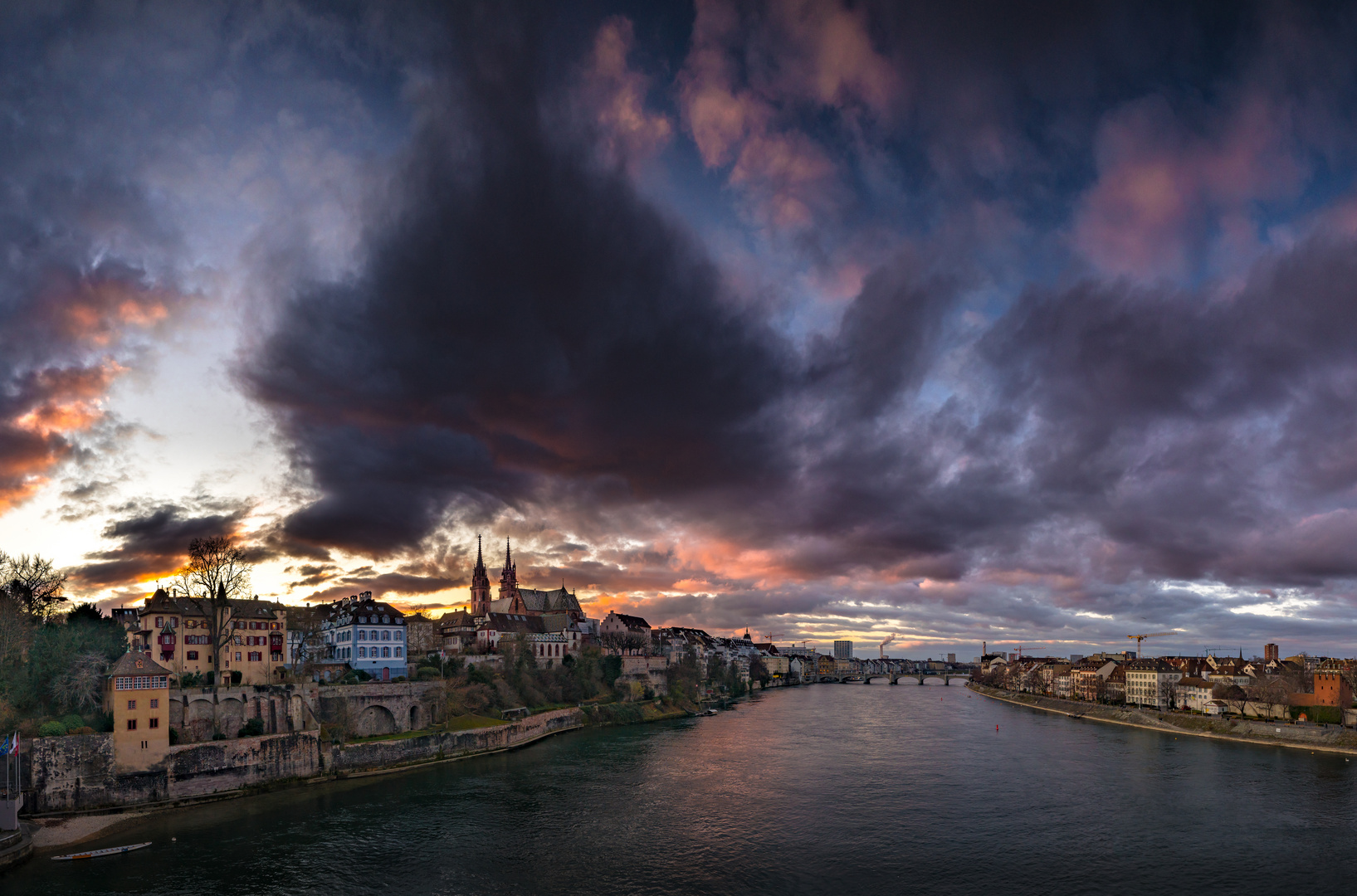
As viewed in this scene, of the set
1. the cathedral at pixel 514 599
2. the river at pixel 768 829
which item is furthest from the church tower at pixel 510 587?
the river at pixel 768 829

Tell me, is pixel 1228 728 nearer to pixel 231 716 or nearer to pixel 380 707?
pixel 380 707

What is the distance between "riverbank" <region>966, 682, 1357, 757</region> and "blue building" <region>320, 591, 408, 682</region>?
104 metres

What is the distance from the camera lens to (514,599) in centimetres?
14500

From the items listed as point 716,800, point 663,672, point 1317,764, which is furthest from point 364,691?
point 1317,764

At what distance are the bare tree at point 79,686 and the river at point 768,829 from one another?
12.2 m

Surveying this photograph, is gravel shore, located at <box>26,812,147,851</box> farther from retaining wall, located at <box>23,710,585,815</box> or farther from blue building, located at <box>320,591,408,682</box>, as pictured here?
blue building, located at <box>320,591,408,682</box>

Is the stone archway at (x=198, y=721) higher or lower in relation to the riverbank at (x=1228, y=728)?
higher

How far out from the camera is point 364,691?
7056 cm

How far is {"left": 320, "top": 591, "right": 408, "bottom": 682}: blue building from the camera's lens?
84625 mm

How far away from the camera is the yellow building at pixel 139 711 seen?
5219cm

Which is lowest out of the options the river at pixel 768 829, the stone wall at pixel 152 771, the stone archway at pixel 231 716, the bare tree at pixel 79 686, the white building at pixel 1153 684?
the white building at pixel 1153 684


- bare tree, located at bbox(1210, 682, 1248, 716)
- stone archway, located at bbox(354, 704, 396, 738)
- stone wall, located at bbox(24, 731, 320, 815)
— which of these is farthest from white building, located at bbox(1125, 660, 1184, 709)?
stone wall, located at bbox(24, 731, 320, 815)

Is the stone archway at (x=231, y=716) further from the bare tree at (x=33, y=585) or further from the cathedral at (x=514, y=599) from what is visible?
the cathedral at (x=514, y=599)

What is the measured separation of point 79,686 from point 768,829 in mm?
52627
